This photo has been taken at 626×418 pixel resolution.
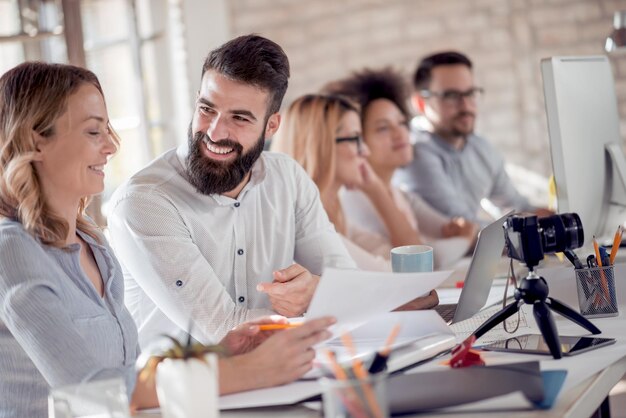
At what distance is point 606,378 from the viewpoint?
4.88ft

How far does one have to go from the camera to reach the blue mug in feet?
6.55

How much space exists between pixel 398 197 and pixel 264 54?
5.62 ft

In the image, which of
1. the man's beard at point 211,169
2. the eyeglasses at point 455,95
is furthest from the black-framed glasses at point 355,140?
the man's beard at point 211,169

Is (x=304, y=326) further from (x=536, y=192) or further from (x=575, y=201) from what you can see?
(x=536, y=192)

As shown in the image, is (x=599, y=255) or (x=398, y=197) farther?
(x=398, y=197)

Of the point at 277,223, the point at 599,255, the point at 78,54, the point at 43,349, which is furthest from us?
the point at 78,54

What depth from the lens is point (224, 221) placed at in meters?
2.27

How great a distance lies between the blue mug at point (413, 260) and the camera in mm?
1995

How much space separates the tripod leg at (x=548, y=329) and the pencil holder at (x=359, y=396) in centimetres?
52

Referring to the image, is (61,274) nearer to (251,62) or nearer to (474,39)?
(251,62)

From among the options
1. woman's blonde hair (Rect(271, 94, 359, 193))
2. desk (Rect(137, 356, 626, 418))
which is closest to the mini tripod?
desk (Rect(137, 356, 626, 418))

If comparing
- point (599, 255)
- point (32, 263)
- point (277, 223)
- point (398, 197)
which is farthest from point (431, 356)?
point (398, 197)

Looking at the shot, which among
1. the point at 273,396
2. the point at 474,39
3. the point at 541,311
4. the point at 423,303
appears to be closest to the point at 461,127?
the point at 474,39

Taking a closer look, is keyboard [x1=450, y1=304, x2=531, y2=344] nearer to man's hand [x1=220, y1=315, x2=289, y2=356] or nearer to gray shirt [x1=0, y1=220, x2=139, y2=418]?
man's hand [x1=220, y1=315, x2=289, y2=356]
